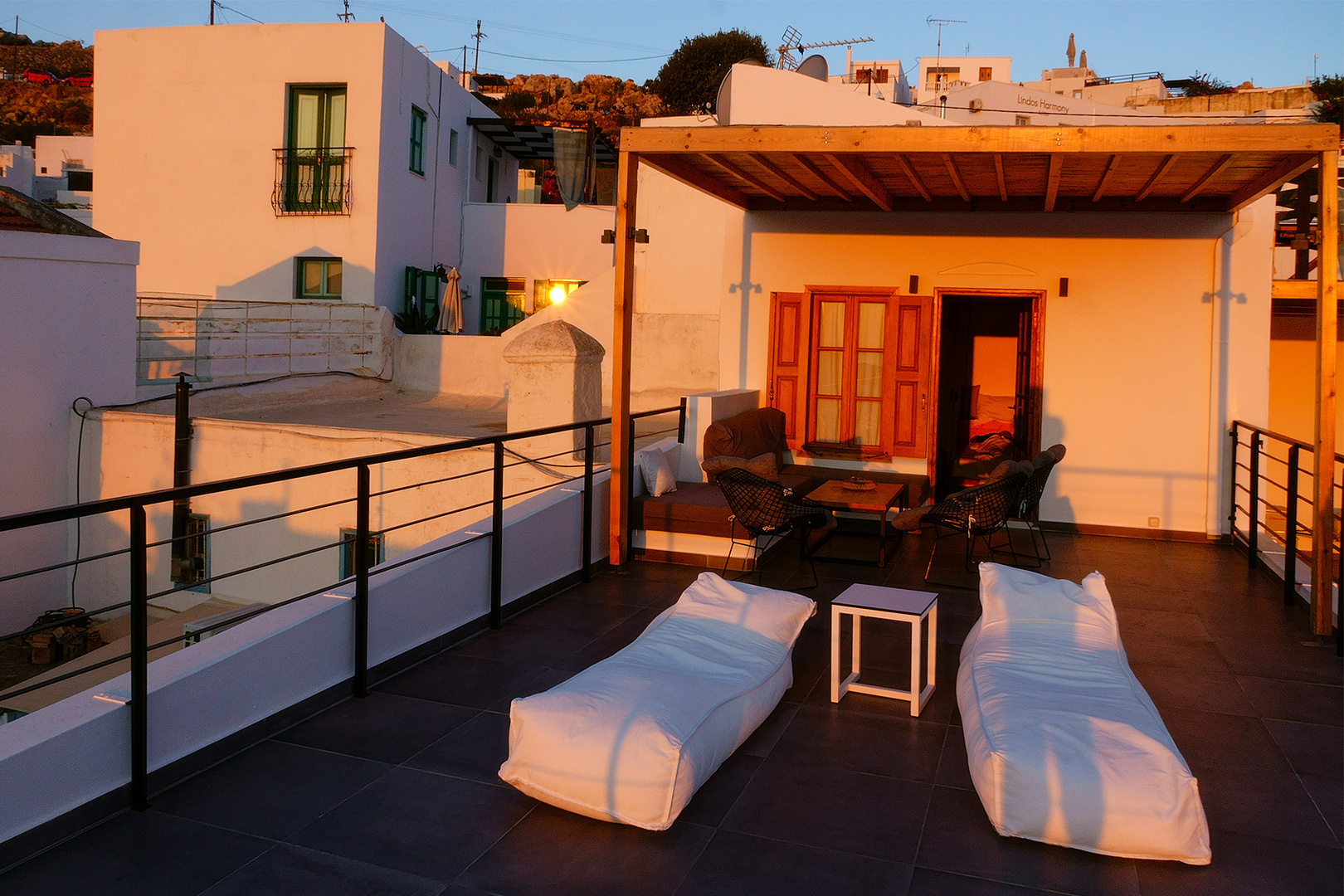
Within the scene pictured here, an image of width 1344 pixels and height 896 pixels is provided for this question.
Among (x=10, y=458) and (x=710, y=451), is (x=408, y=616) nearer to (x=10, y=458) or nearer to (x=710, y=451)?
(x=710, y=451)

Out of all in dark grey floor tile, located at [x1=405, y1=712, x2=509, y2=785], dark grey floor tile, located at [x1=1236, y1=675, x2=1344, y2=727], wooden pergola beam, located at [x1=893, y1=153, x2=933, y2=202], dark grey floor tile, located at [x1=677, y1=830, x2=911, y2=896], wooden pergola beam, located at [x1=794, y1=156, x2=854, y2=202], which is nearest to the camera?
dark grey floor tile, located at [x1=677, y1=830, x2=911, y2=896]

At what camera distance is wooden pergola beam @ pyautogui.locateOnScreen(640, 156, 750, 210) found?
6.76 m

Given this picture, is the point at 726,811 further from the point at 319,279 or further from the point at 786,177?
the point at 319,279

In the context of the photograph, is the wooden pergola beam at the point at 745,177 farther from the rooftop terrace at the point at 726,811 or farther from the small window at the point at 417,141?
the small window at the point at 417,141

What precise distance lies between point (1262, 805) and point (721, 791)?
6.05 feet

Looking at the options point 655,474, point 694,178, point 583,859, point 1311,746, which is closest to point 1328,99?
point 694,178

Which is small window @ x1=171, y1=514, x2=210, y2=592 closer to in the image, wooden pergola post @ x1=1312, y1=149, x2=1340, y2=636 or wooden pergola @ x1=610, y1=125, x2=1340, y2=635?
wooden pergola @ x1=610, y1=125, x2=1340, y2=635

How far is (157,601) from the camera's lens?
36.7 feet

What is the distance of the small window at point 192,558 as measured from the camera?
1074cm

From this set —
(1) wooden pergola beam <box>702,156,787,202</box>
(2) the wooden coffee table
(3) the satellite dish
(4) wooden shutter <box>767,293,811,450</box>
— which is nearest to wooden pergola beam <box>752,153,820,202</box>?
(1) wooden pergola beam <box>702,156,787,202</box>

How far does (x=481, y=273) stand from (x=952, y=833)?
17.7 metres

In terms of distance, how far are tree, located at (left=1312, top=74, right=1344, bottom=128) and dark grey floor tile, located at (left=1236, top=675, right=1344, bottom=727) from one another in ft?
93.5

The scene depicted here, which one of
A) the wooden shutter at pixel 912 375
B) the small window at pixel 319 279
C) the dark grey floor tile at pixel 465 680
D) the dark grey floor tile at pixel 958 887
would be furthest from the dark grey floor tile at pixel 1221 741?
the small window at pixel 319 279

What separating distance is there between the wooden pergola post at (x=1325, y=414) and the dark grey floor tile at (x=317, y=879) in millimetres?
4903
